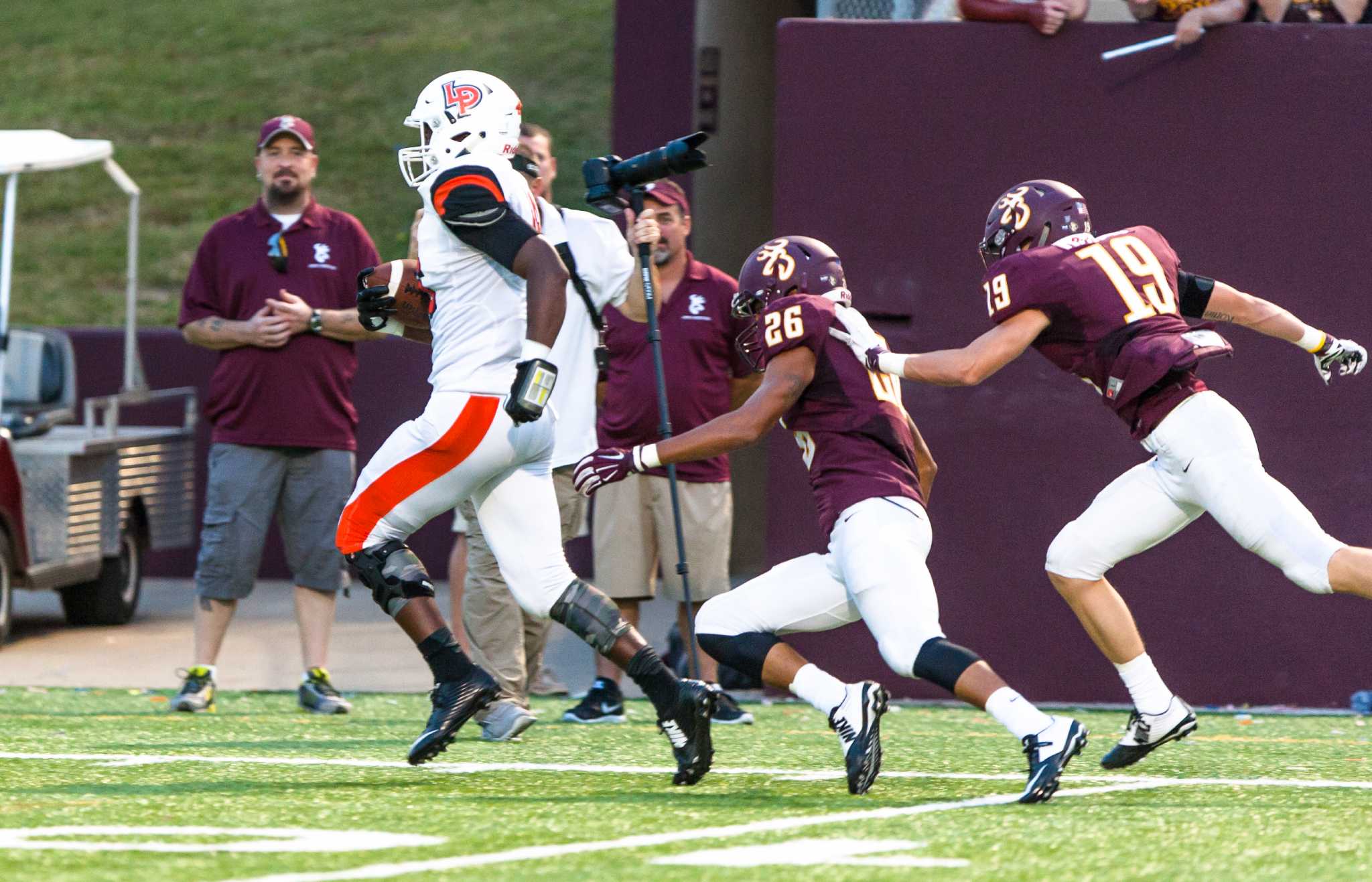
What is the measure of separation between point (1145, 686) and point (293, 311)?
12.6 ft

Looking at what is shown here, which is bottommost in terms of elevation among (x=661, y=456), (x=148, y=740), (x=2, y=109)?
(x=148, y=740)

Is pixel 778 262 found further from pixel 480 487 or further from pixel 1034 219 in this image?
pixel 480 487

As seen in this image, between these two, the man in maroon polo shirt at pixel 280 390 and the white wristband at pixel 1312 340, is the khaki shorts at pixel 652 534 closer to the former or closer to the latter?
the man in maroon polo shirt at pixel 280 390

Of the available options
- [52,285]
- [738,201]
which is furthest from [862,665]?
[52,285]

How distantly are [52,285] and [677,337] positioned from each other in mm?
13060

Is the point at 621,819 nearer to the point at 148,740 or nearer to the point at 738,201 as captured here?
the point at 148,740

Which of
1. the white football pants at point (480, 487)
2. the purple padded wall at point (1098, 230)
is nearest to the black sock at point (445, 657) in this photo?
the white football pants at point (480, 487)

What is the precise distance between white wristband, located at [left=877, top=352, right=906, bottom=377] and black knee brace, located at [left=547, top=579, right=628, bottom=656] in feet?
3.35

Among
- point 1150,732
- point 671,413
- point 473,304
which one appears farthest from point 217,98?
point 1150,732

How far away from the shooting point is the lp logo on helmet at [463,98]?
5.96m

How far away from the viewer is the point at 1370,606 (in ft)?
27.6

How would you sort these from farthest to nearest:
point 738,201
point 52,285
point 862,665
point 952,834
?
point 52,285, point 738,201, point 862,665, point 952,834

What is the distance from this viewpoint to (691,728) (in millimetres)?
5578

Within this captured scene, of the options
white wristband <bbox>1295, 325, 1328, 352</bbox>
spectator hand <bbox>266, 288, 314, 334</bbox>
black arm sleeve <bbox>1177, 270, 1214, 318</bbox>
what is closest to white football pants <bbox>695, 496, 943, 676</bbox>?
black arm sleeve <bbox>1177, 270, 1214, 318</bbox>
